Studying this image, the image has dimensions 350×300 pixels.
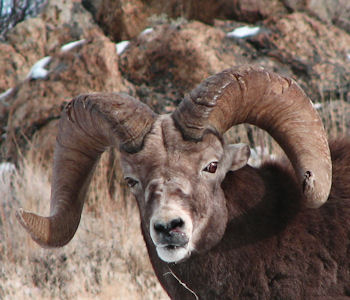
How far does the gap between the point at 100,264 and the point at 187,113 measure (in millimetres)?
3742

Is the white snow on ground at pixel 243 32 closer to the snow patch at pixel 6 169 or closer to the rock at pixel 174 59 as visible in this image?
the rock at pixel 174 59

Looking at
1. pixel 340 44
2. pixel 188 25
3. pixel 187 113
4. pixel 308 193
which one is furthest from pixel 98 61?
pixel 308 193

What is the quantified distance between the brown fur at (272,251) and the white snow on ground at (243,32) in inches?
279

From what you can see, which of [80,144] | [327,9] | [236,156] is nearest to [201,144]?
[236,156]

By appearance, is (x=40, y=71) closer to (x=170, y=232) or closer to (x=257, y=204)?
(x=257, y=204)

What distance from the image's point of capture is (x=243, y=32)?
37.8 feet

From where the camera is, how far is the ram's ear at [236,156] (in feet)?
15.7

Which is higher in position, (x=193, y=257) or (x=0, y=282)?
(x=193, y=257)

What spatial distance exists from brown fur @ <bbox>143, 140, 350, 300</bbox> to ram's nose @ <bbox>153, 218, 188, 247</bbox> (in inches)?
21.6

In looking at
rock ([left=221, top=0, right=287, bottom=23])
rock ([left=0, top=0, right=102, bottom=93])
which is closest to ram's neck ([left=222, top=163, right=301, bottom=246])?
Answer: rock ([left=221, top=0, right=287, bottom=23])

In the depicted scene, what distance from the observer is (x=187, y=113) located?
4590 mm

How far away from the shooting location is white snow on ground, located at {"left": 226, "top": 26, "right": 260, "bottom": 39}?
11.5 meters

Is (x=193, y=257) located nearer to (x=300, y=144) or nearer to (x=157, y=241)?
(x=157, y=241)

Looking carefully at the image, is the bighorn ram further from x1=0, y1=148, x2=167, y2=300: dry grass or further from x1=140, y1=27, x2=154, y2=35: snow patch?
x1=140, y1=27, x2=154, y2=35: snow patch
